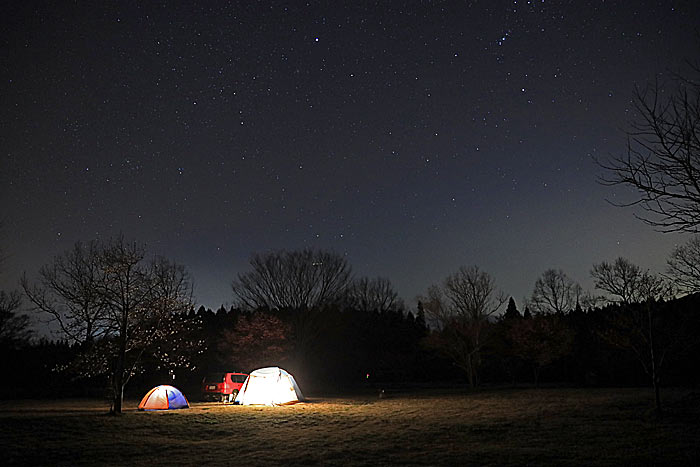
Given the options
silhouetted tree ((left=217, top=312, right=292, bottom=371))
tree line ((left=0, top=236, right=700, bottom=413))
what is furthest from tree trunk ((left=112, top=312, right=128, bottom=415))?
silhouetted tree ((left=217, top=312, right=292, bottom=371))

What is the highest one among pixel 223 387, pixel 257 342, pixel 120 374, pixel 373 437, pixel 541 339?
pixel 257 342

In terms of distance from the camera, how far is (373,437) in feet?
40.7

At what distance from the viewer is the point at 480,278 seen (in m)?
35.3

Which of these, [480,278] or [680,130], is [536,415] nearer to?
[680,130]

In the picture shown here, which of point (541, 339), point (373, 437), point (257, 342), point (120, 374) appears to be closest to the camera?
point (373, 437)

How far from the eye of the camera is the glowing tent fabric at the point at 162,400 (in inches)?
781

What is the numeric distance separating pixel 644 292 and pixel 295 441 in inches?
435

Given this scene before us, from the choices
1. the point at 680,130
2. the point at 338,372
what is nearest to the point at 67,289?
the point at 680,130

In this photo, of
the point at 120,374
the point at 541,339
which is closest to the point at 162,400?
the point at 120,374

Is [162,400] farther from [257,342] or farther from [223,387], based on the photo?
[257,342]

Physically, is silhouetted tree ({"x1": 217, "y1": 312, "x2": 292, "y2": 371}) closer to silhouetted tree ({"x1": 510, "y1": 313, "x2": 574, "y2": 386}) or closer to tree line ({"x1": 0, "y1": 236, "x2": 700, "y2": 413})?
tree line ({"x1": 0, "y1": 236, "x2": 700, "y2": 413})

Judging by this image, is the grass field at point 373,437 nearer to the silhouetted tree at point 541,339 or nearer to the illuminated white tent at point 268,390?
the illuminated white tent at point 268,390

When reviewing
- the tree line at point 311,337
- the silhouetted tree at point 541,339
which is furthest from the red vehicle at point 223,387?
the silhouetted tree at point 541,339

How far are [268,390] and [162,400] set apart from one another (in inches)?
180
